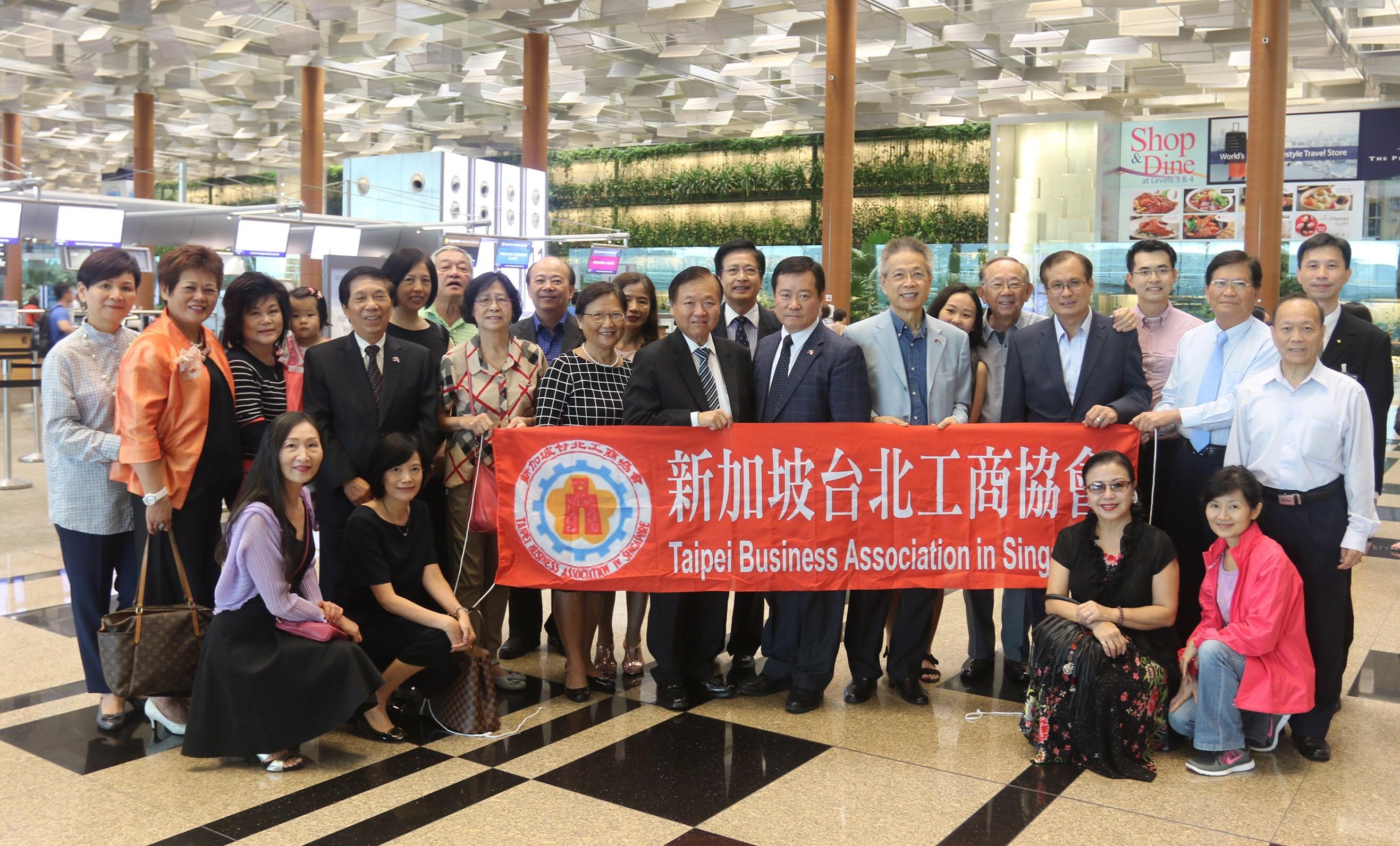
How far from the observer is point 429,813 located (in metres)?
2.95

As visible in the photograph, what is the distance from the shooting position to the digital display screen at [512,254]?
13875 mm

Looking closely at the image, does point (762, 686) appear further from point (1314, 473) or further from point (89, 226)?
point (89, 226)

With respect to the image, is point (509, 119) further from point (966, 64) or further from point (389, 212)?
point (966, 64)

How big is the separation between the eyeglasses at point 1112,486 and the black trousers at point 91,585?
3.03 metres

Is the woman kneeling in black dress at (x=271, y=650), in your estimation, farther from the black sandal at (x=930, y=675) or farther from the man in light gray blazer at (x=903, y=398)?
the black sandal at (x=930, y=675)

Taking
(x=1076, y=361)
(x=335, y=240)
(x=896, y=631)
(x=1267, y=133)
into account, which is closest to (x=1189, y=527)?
(x=1076, y=361)

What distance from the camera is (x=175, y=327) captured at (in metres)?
3.53

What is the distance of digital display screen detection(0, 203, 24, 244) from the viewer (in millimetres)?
9938

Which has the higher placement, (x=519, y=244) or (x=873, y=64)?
(x=873, y=64)

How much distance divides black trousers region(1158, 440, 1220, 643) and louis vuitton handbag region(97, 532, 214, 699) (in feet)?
10.2

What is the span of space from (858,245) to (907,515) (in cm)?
1876

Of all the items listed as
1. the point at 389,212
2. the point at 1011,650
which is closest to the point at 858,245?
the point at 389,212

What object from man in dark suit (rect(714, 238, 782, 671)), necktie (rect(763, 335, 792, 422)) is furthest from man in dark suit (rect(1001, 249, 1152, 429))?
man in dark suit (rect(714, 238, 782, 671))

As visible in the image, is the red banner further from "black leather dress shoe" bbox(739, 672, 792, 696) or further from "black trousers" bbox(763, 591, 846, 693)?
"black leather dress shoe" bbox(739, 672, 792, 696)
